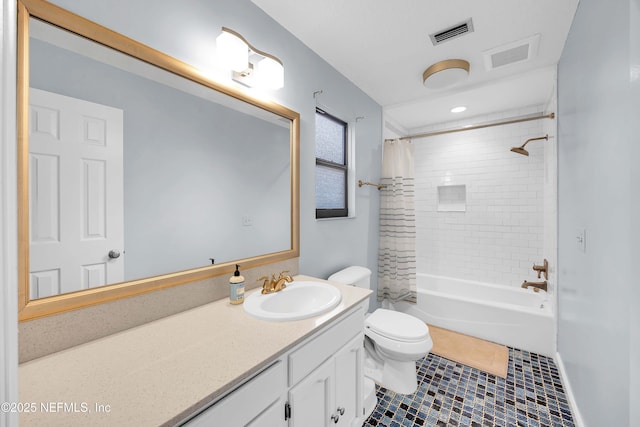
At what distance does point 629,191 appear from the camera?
2.80ft

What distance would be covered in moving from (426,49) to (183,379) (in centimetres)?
227

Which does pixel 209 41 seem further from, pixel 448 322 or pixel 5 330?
pixel 448 322

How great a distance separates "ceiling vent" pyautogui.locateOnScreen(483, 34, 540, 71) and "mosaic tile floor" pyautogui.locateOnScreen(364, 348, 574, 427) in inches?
92.8

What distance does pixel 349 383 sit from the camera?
1.26m

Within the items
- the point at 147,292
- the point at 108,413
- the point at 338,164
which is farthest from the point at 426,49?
the point at 108,413

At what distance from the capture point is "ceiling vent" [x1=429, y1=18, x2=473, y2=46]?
5.24ft

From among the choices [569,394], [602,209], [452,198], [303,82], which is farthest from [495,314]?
[303,82]

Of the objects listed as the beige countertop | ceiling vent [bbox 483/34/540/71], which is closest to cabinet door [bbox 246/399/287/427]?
the beige countertop

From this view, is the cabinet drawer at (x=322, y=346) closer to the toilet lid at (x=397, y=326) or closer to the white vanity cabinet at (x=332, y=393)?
the white vanity cabinet at (x=332, y=393)

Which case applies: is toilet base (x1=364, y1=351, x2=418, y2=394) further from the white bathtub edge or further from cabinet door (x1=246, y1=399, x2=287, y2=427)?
cabinet door (x1=246, y1=399, x2=287, y2=427)

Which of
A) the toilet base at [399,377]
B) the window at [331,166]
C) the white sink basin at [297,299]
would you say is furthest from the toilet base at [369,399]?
the window at [331,166]

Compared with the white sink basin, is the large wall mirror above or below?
above

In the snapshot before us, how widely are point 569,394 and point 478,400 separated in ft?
1.82

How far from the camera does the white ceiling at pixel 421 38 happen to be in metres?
1.46
